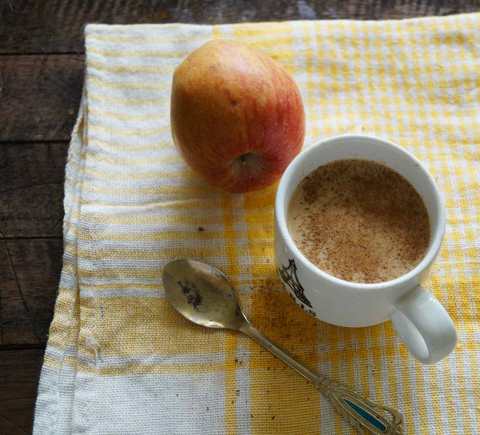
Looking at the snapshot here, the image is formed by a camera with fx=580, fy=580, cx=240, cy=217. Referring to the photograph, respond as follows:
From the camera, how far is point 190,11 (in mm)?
1055

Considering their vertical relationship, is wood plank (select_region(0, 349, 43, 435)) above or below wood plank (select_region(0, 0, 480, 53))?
below

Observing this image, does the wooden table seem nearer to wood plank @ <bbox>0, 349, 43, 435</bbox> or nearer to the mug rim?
wood plank @ <bbox>0, 349, 43, 435</bbox>

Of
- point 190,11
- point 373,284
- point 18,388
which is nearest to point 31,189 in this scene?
point 18,388

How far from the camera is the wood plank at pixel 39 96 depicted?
97 centimetres

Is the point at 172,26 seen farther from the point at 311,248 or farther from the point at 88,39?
the point at 311,248

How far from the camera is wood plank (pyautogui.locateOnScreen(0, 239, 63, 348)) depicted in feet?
2.83

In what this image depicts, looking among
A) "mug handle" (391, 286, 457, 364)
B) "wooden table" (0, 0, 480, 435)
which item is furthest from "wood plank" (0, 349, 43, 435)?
"mug handle" (391, 286, 457, 364)

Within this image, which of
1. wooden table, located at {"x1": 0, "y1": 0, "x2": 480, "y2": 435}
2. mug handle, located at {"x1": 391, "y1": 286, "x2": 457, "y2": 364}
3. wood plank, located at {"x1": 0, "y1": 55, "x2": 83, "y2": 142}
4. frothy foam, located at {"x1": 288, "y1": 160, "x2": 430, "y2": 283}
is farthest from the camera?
wood plank, located at {"x1": 0, "y1": 55, "x2": 83, "y2": 142}

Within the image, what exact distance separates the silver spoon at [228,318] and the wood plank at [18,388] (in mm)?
229

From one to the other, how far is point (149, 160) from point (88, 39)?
0.83 feet

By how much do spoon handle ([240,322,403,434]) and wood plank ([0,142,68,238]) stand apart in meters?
0.43

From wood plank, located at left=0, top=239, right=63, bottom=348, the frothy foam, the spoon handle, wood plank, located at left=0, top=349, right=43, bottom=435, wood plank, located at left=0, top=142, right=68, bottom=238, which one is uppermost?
the frothy foam

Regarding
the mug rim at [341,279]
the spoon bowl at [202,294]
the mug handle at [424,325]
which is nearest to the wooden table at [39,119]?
the spoon bowl at [202,294]

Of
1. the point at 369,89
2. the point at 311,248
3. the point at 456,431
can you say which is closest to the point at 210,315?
the point at 311,248
